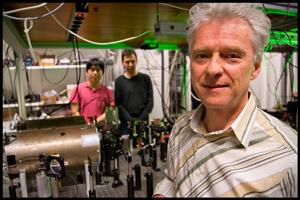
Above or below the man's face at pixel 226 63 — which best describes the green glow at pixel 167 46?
above

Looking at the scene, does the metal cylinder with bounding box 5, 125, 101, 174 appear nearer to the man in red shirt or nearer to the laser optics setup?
the laser optics setup

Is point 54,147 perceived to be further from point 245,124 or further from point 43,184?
point 245,124

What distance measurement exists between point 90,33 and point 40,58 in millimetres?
1721

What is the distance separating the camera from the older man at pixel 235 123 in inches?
23.1

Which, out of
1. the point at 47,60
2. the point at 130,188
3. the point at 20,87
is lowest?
the point at 130,188

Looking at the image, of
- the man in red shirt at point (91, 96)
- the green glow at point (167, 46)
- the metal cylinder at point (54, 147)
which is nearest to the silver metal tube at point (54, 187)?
the metal cylinder at point (54, 147)

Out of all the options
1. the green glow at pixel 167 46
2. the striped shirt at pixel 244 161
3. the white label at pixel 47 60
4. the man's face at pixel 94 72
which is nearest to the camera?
the striped shirt at pixel 244 161

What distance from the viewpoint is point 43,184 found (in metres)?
0.94

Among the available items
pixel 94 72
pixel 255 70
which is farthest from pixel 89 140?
pixel 94 72

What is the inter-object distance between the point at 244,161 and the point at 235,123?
0.40 feet

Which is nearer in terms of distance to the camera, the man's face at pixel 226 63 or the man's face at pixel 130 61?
the man's face at pixel 226 63

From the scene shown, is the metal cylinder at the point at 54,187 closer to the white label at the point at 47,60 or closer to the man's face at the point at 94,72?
the man's face at the point at 94,72

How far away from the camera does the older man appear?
1.93 ft

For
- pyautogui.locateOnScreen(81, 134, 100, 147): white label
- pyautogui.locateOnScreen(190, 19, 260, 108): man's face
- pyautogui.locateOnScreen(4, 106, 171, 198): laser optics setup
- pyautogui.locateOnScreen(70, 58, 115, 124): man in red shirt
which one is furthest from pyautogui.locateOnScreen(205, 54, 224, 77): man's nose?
pyautogui.locateOnScreen(70, 58, 115, 124): man in red shirt
